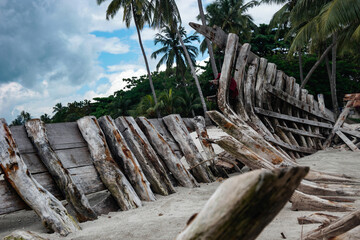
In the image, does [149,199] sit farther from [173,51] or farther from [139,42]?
[173,51]

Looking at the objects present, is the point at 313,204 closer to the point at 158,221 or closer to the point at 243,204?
the point at 158,221

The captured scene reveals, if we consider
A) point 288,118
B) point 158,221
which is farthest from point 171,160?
point 288,118

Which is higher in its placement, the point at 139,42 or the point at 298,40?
the point at 139,42

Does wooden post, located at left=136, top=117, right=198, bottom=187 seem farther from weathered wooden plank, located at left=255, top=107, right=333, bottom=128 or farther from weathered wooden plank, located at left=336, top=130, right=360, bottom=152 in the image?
weathered wooden plank, located at left=336, top=130, right=360, bottom=152

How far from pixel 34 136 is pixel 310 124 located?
509 centimetres

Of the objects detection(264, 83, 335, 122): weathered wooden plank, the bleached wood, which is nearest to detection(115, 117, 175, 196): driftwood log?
the bleached wood

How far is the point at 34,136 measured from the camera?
9.95 feet

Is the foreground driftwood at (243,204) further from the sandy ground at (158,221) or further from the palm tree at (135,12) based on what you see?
the palm tree at (135,12)

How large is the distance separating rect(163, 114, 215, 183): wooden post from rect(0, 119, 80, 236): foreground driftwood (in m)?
2.02

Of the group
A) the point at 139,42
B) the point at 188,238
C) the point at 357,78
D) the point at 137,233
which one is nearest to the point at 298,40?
the point at 357,78

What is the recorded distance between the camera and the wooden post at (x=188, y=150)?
4195 mm

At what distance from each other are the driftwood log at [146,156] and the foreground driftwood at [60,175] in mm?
891

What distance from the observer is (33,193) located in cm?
258

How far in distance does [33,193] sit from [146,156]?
1491 mm
